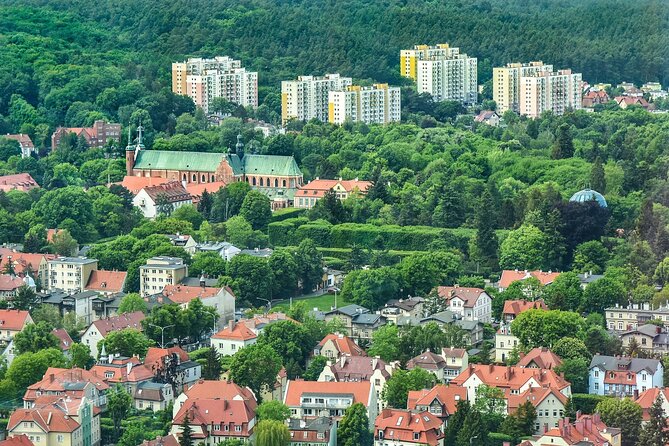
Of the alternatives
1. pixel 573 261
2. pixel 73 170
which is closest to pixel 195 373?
pixel 573 261

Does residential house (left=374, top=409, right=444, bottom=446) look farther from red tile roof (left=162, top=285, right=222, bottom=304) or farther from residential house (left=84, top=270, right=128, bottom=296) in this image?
residential house (left=84, top=270, right=128, bottom=296)

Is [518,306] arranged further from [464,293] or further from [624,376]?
[624,376]

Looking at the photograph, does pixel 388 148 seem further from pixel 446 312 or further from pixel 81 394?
pixel 81 394

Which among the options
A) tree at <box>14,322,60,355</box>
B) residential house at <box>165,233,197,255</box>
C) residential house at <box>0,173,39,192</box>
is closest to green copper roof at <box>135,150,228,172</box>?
residential house at <box>0,173,39,192</box>

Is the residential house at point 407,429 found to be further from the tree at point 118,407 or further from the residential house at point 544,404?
the tree at point 118,407

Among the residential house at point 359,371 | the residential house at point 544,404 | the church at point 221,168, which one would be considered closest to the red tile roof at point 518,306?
the residential house at point 359,371

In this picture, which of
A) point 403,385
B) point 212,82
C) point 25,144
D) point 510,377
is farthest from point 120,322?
point 212,82
